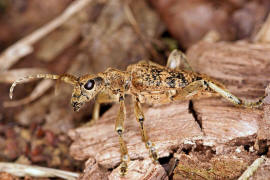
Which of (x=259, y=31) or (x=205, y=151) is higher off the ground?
(x=259, y=31)

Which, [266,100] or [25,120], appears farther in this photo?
[25,120]

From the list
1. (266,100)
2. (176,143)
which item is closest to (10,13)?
(176,143)

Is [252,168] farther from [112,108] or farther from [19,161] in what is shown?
[19,161]

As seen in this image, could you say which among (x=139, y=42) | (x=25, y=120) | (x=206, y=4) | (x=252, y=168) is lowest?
(x=252, y=168)

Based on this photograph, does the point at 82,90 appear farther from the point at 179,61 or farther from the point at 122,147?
the point at 179,61

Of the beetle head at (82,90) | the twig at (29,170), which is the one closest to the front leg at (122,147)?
the beetle head at (82,90)

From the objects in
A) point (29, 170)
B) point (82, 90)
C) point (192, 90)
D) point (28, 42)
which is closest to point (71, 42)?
point (28, 42)

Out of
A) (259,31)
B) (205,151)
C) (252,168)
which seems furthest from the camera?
(259,31)
